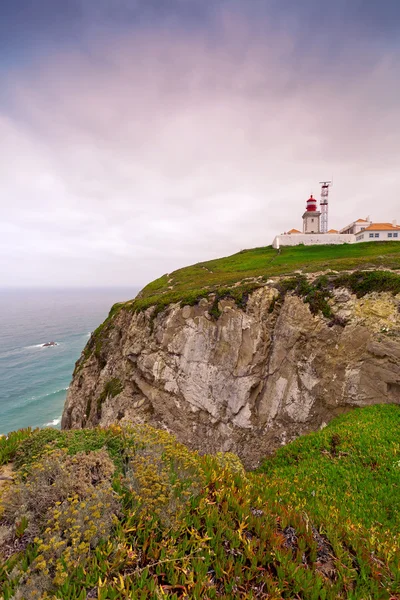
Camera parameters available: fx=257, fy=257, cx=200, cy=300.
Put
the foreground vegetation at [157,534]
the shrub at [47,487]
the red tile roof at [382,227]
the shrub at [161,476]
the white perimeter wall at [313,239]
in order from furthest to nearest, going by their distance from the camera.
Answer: the white perimeter wall at [313,239] → the red tile roof at [382,227] → the shrub at [161,476] → the shrub at [47,487] → the foreground vegetation at [157,534]

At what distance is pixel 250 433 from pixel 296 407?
394 centimetres

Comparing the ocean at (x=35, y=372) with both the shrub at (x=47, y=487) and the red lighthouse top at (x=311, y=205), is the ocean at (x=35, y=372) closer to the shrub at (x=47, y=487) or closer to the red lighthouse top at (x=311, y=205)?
the shrub at (x=47, y=487)

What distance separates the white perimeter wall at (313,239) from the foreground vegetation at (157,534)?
158 ft

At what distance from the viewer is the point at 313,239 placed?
48.1 metres

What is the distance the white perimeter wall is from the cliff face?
32111mm

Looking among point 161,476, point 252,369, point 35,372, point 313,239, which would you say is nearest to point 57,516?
point 161,476

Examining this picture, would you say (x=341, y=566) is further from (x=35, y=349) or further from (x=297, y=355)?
(x=35, y=349)

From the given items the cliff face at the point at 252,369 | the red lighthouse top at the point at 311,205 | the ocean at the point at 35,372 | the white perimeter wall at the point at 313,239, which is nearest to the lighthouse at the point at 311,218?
the red lighthouse top at the point at 311,205

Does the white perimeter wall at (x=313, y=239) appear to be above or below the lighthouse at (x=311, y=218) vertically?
below

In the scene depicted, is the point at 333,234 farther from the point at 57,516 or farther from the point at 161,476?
the point at 57,516

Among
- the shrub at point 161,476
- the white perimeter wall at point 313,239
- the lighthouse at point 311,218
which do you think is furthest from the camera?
the lighthouse at point 311,218

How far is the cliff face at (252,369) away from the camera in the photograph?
16.6m

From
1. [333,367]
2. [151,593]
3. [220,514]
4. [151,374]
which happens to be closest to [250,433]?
[333,367]

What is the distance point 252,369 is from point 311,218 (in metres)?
45.5
